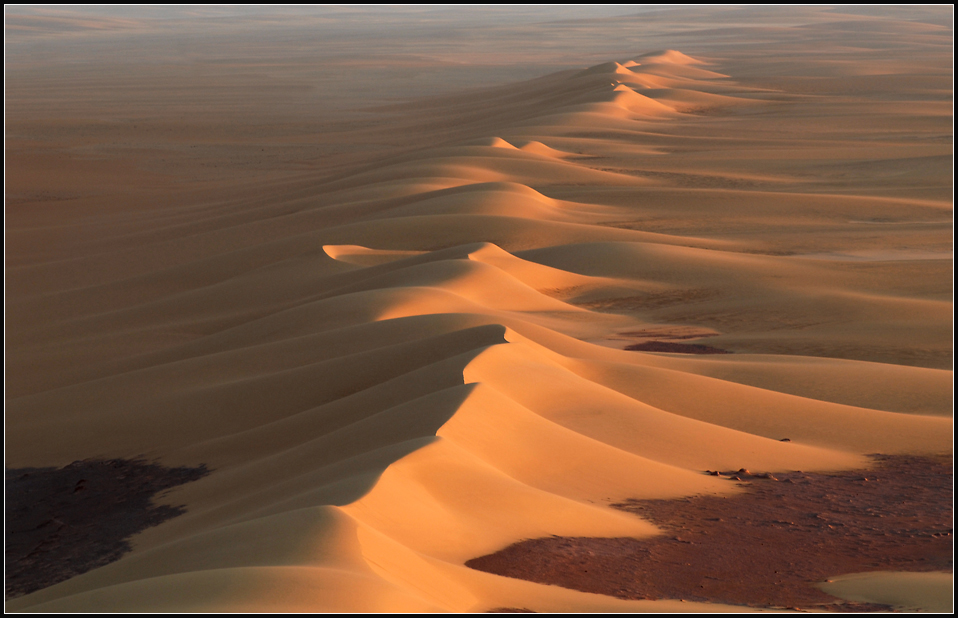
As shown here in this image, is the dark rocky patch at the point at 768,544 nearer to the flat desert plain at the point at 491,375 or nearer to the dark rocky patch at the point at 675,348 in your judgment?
the flat desert plain at the point at 491,375

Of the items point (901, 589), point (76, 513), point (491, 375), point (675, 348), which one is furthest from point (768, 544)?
point (675, 348)

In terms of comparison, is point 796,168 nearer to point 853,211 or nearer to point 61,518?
point 853,211

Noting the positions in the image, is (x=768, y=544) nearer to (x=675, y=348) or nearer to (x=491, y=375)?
(x=491, y=375)

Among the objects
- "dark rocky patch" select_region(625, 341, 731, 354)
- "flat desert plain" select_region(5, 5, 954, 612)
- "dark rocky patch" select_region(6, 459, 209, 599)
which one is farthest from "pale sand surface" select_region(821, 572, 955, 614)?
"dark rocky patch" select_region(625, 341, 731, 354)

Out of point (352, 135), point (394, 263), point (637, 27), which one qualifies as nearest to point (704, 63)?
point (352, 135)

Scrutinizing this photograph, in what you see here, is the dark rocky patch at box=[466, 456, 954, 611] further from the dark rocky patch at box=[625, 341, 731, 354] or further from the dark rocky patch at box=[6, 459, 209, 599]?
the dark rocky patch at box=[625, 341, 731, 354]

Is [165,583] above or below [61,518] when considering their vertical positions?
above

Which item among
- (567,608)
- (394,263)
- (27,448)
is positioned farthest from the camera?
(394,263)

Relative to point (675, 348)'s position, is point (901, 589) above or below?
above

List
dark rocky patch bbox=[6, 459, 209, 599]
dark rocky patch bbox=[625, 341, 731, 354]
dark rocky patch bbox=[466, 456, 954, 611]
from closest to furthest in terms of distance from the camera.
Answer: dark rocky patch bbox=[466, 456, 954, 611] < dark rocky patch bbox=[6, 459, 209, 599] < dark rocky patch bbox=[625, 341, 731, 354]
